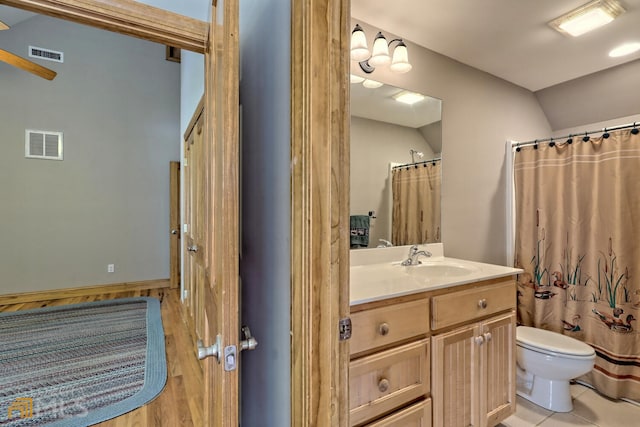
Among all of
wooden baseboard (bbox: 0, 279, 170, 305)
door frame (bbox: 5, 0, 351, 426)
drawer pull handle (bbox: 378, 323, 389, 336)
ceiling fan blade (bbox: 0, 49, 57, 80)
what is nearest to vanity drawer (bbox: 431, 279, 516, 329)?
drawer pull handle (bbox: 378, 323, 389, 336)

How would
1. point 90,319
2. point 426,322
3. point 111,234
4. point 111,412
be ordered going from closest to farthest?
point 426,322 → point 111,412 → point 90,319 → point 111,234

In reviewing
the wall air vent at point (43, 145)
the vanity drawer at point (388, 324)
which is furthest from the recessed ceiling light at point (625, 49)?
the wall air vent at point (43, 145)

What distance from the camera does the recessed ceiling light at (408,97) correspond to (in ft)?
6.43

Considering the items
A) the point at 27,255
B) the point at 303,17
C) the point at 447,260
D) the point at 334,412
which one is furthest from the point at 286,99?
the point at 27,255

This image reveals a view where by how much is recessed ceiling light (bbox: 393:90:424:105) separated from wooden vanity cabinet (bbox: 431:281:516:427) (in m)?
1.25

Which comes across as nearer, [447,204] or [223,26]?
[223,26]

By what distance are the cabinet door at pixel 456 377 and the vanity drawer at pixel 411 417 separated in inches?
1.8

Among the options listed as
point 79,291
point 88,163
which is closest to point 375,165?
point 88,163

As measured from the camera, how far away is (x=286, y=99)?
2.69 ft

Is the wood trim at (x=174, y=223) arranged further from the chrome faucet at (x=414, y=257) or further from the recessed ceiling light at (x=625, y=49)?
the recessed ceiling light at (x=625, y=49)

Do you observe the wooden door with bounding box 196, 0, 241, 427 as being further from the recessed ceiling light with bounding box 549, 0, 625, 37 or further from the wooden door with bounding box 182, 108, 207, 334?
the recessed ceiling light with bounding box 549, 0, 625, 37

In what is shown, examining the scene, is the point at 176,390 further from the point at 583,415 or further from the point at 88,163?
the point at 88,163

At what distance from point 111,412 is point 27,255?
315 centimetres

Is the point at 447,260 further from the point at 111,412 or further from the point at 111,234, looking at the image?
the point at 111,234
